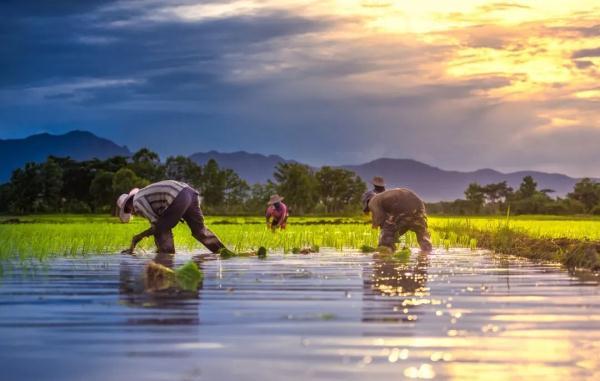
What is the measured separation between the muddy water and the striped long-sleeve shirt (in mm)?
3628

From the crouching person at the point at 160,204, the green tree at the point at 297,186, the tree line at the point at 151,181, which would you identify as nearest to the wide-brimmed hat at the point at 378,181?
the crouching person at the point at 160,204

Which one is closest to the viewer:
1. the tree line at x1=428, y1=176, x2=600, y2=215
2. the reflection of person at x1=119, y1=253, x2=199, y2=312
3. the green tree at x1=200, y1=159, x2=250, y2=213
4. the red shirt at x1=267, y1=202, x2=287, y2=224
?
the reflection of person at x1=119, y1=253, x2=199, y2=312

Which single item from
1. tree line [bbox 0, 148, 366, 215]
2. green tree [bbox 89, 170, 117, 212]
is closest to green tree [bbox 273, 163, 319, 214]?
tree line [bbox 0, 148, 366, 215]

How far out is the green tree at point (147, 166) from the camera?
347 ft

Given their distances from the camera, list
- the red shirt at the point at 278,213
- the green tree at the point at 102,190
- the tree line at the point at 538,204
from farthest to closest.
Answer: the green tree at the point at 102,190 < the tree line at the point at 538,204 < the red shirt at the point at 278,213

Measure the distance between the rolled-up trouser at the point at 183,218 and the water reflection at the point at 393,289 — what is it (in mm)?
3277

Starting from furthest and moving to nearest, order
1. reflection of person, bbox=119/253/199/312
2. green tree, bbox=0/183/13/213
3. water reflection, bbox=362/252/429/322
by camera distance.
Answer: green tree, bbox=0/183/13/213, reflection of person, bbox=119/253/199/312, water reflection, bbox=362/252/429/322

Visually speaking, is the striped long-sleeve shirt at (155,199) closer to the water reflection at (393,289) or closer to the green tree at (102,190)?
the water reflection at (393,289)

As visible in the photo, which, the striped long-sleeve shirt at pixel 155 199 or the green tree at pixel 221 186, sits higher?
the green tree at pixel 221 186

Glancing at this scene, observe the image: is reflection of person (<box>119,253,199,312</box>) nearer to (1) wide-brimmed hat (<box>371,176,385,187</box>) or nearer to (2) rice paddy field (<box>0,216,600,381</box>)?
(2) rice paddy field (<box>0,216,600,381</box>)

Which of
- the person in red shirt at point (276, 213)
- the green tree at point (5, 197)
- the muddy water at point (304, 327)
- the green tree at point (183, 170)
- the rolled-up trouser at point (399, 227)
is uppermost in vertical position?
the green tree at point (183, 170)

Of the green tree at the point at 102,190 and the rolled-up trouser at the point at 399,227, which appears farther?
the green tree at the point at 102,190

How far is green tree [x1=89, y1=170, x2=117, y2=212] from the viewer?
A: 3770 inches

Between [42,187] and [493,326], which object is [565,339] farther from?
[42,187]
